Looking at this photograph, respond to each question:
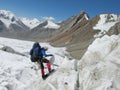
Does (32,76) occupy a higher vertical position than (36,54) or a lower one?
lower

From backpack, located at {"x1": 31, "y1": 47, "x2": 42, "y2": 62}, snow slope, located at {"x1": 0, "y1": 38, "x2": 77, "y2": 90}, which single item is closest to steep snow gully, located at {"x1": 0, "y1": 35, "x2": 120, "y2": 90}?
snow slope, located at {"x1": 0, "y1": 38, "x2": 77, "y2": 90}

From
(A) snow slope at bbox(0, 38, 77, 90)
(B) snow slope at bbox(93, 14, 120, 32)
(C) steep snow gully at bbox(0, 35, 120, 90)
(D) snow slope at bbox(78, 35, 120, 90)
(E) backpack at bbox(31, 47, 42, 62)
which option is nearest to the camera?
(D) snow slope at bbox(78, 35, 120, 90)

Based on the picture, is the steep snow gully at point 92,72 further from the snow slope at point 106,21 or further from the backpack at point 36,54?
the snow slope at point 106,21

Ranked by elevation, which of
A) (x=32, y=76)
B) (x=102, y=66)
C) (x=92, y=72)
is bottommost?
(x=92, y=72)

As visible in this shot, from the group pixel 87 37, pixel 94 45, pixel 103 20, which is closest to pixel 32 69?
pixel 94 45

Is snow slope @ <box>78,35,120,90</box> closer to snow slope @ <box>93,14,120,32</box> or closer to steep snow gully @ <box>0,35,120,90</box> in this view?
steep snow gully @ <box>0,35,120,90</box>

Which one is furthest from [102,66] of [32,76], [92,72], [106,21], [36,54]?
[106,21]

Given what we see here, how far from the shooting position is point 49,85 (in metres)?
15.6

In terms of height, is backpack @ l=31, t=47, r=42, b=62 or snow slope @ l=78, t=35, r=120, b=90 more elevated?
backpack @ l=31, t=47, r=42, b=62

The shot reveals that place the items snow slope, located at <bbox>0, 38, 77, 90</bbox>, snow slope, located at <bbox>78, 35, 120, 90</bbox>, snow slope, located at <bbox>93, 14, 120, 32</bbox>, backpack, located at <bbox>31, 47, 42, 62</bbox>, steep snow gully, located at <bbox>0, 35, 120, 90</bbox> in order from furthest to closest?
snow slope, located at <bbox>93, 14, 120, 32</bbox>
backpack, located at <bbox>31, 47, 42, 62</bbox>
snow slope, located at <bbox>0, 38, 77, 90</bbox>
steep snow gully, located at <bbox>0, 35, 120, 90</bbox>
snow slope, located at <bbox>78, 35, 120, 90</bbox>

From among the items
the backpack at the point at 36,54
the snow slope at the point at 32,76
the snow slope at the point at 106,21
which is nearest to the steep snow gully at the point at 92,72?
the snow slope at the point at 32,76

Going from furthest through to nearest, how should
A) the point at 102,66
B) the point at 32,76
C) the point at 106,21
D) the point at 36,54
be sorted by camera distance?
1. the point at 106,21
2. the point at 32,76
3. the point at 36,54
4. the point at 102,66

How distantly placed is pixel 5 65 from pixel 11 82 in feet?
16.9

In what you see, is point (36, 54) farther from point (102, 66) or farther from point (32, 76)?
point (32, 76)
